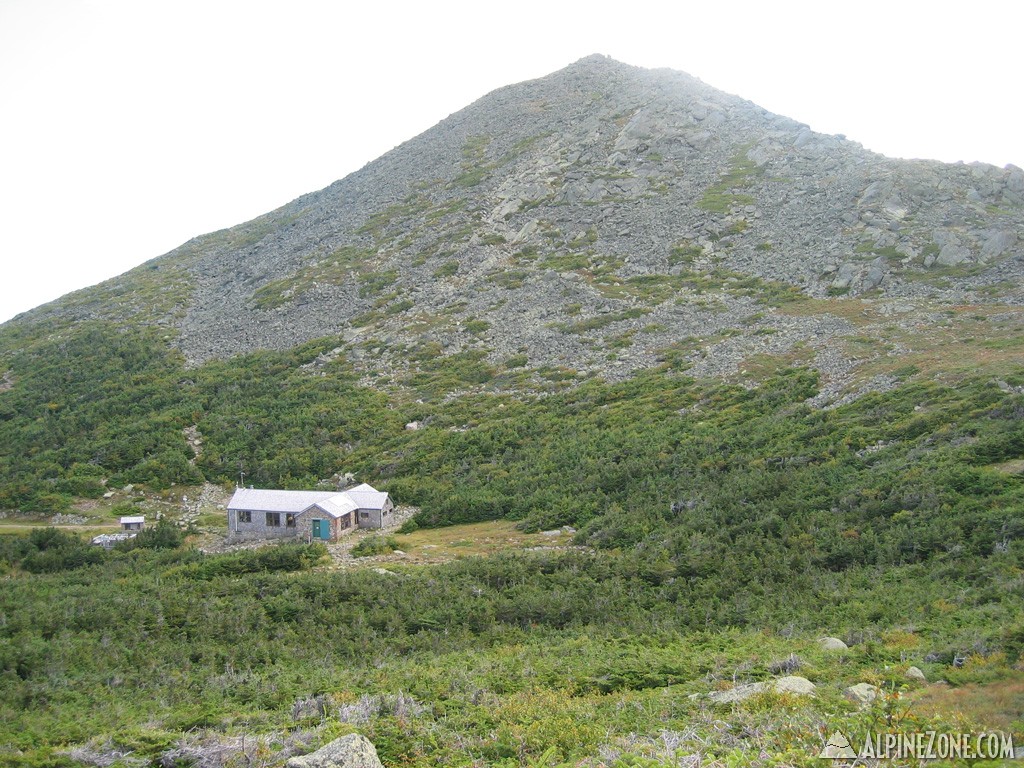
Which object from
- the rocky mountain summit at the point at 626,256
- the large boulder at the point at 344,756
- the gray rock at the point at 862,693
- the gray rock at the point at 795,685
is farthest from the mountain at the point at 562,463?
the large boulder at the point at 344,756

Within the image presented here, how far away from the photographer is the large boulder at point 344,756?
7.97 m

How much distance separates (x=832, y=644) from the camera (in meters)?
12.3

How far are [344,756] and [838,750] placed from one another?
5382 millimetres

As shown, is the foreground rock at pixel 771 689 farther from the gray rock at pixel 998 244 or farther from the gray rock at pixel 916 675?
the gray rock at pixel 998 244

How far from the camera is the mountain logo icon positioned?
6.75 meters

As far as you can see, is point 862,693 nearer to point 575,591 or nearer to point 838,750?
point 838,750

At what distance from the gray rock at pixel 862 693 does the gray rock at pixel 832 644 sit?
2535 mm

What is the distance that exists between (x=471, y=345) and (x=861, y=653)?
3864 centimetres

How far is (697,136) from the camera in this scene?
69.1m

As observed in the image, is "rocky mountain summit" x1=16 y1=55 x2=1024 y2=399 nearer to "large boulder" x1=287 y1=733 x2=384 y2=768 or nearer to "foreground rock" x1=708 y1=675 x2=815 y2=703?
"foreground rock" x1=708 y1=675 x2=815 y2=703

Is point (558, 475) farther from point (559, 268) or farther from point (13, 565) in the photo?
point (559, 268)

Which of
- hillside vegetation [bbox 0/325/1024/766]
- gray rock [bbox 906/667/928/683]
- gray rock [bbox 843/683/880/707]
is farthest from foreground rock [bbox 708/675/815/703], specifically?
gray rock [bbox 906/667/928/683]

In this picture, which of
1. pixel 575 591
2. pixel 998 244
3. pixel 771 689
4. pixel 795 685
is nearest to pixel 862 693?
pixel 795 685

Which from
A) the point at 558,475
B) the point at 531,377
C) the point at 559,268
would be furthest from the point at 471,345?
the point at 558,475
